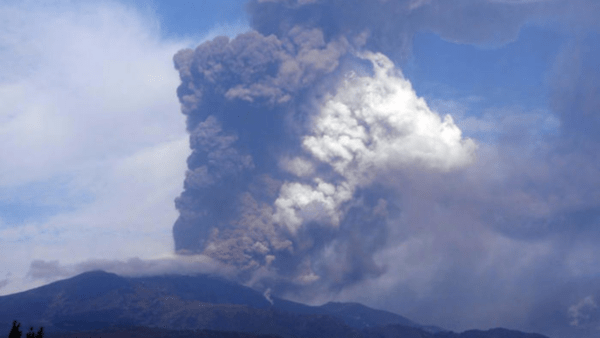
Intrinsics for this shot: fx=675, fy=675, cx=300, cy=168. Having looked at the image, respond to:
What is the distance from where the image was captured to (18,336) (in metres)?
30.0
